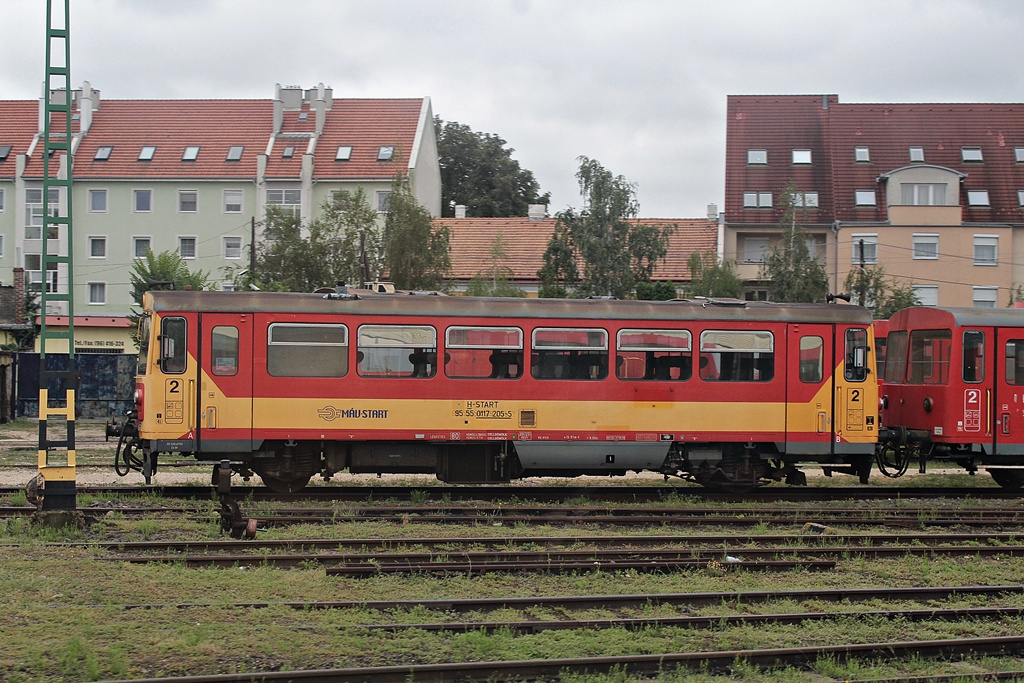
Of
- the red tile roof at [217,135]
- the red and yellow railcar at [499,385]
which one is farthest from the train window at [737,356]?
the red tile roof at [217,135]

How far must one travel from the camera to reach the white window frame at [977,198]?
140 ft

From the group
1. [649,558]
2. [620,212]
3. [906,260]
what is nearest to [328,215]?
[620,212]

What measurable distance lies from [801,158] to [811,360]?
32.2 metres

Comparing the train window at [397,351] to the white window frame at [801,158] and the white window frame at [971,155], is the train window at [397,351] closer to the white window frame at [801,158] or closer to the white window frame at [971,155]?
the white window frame at [801,158]

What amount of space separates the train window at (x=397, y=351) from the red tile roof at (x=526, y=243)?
26.2 meters

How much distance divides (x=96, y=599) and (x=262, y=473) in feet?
20.2

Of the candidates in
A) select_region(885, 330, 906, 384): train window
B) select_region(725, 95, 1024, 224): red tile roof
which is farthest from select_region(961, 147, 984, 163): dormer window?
select_region(885, 330, 906, 384): train window

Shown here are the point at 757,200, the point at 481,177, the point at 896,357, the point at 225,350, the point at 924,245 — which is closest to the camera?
the point at 225,350

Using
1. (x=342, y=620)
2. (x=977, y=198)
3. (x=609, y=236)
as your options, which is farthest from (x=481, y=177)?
(x=342, y=620)

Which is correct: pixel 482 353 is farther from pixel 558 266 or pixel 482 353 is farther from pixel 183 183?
pixel 183 183

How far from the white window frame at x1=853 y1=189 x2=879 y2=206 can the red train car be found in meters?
27.4

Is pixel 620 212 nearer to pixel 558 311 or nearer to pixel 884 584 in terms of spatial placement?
pixel 558 311

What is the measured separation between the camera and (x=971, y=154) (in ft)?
146

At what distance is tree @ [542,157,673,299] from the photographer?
1183 inches
